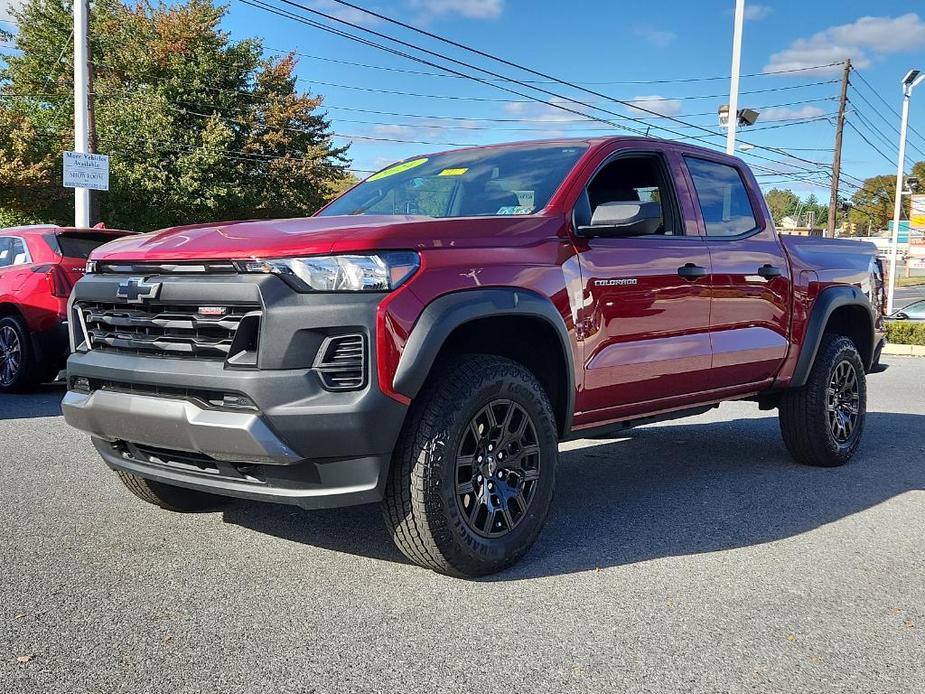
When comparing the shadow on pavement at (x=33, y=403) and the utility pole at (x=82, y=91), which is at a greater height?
the utility pole at (x=82, y=91)

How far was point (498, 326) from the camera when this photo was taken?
3.84 metres

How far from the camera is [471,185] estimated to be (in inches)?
183

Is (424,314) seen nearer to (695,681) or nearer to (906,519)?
(695,681)

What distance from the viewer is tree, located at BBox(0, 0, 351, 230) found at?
1275 inches

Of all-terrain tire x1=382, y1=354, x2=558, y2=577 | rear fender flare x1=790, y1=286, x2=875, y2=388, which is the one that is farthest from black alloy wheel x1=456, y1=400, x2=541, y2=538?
rear fender flare x1=790, y1=286, x2=875, y2=388

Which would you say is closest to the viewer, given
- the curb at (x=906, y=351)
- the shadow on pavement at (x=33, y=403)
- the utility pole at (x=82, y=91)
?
the shadow on pavement at (x=33, y=403)

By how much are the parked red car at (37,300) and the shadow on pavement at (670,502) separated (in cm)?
490

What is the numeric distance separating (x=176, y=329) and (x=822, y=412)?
13.6 ft

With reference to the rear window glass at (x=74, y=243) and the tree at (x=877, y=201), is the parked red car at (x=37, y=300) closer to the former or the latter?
the rear window glass at (x=74, y=243)

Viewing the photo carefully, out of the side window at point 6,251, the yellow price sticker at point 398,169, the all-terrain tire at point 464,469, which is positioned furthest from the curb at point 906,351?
the all-terrain tire at point 464,469

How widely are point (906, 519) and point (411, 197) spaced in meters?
3.09

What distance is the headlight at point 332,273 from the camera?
3.23 meters

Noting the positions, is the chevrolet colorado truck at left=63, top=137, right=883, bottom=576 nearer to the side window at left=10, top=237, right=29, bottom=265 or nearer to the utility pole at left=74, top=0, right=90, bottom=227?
the side window at left=10, top=237, right=29, bottom=265

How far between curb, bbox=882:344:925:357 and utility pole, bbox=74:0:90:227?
48.7ft
